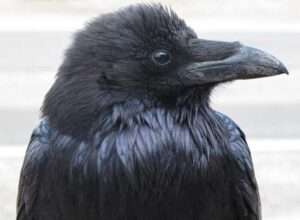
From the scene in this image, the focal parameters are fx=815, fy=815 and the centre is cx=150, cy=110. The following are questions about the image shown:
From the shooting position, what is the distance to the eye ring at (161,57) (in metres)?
1.72

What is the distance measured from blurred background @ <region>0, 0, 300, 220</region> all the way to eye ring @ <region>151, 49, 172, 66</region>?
142cm

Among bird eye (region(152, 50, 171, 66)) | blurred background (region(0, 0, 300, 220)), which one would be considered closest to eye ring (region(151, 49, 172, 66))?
bird eye (region(152, 50, 171, 66))

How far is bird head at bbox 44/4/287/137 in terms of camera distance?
1.72 meters

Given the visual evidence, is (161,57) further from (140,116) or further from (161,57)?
(140,116)

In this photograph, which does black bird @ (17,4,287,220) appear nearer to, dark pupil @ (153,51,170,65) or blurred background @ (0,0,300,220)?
dark pupil @ (153,51,170,65)

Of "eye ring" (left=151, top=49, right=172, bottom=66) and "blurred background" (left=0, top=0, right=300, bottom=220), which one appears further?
"blurred background" (left=0, top=0, right=300, bottom=220)

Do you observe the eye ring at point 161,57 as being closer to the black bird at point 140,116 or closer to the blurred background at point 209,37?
the black bird at point 140,116

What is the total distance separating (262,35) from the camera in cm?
325

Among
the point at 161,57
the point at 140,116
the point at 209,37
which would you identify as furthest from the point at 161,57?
the point at 209,37

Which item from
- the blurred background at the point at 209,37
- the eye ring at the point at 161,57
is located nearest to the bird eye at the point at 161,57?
the eye ring at the point at 161,57

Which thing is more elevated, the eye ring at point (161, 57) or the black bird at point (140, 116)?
the eye ring at point (161, 57)

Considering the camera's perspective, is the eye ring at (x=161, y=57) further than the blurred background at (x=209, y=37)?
A: No

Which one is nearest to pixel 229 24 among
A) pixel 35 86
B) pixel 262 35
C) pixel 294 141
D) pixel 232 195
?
pixel 262 35

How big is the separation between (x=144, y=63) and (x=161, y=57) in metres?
0.04
